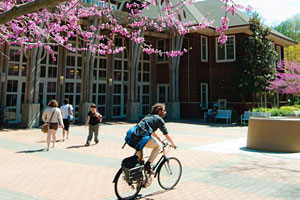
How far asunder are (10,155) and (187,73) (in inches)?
697

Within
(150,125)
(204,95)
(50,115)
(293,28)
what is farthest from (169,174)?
(293,28)

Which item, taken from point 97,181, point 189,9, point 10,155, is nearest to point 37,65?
point 10,155

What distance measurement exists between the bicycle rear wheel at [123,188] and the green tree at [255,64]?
705 inches

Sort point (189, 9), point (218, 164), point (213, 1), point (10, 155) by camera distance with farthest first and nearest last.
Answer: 1. point (213, 1)
2. point (189, 9)
3. point (10, 155)
4. point (218, 164)

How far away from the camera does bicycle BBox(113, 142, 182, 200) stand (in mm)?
4500

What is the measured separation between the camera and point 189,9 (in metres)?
25.1

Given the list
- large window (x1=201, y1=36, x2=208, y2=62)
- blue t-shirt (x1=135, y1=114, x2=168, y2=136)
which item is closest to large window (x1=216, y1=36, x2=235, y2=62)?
large window (x1=201, y1=36, x2=208, y2=62)

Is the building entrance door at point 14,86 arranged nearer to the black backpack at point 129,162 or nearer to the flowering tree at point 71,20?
the flowering tree at point 71,20

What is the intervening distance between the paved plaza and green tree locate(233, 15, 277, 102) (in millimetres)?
12050

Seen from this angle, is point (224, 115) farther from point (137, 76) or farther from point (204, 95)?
point (137, 76)

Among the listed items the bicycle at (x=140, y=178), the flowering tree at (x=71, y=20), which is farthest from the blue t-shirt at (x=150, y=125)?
the flowering tree at (x=71, y=20)

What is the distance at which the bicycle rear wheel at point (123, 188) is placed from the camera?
4.48m

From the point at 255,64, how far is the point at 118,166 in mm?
17437

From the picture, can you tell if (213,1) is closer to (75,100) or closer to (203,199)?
(75,100)
